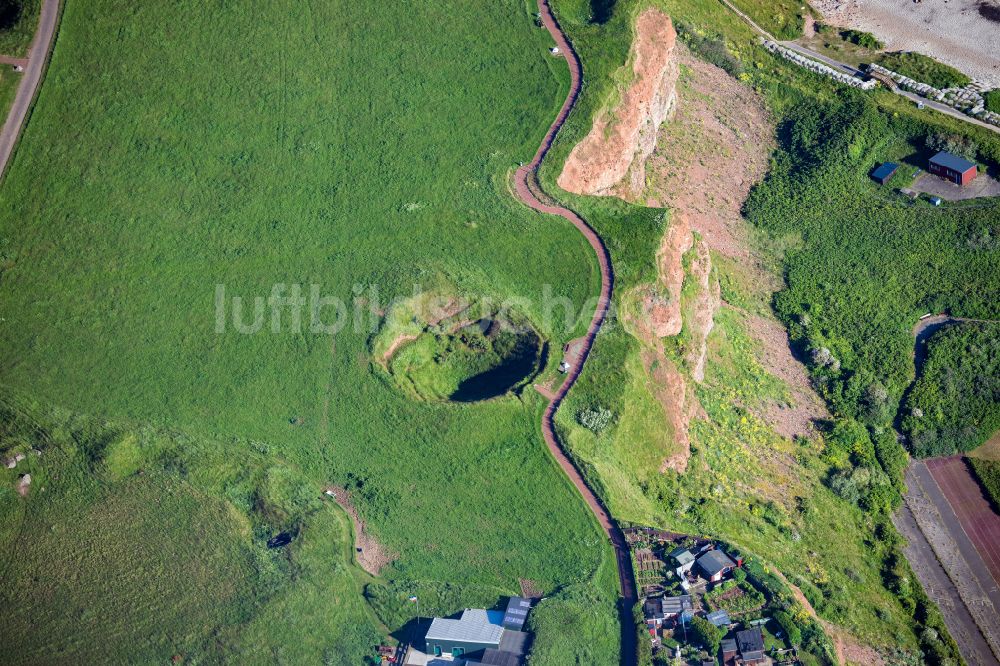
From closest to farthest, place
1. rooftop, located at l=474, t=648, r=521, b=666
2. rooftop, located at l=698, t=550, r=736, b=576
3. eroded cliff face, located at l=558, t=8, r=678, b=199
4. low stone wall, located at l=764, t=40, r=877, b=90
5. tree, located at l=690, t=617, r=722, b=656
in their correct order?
rooftop, located at l=474, t=648, r=521, b=666 → tree, located at l=690, t=617, r=722, b=656 → rooftop, located at l=698, t=550, r=736, b=576 → eroded cliff face, located at l=558, t=8, r=678, b=199 → low stone wall, located at l=764, t=40, r=877, b=90

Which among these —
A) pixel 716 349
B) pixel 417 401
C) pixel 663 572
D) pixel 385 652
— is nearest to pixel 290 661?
pixel 385 652

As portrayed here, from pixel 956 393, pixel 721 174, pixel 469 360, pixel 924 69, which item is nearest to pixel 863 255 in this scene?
pixel 956 393

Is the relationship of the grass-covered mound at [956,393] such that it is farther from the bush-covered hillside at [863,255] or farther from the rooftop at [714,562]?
the rooftop at [714,562]

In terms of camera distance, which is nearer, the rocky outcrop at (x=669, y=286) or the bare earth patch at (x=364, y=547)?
the bare earth patch at (x=364, y=547)

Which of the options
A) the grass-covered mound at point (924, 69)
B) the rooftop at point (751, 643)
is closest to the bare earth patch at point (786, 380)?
the rooftop at point (751, 643)

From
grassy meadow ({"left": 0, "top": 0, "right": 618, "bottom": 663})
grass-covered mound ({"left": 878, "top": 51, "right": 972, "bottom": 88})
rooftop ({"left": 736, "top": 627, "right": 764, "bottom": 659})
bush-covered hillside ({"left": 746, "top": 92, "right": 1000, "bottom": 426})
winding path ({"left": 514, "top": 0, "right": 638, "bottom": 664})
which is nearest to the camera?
rooftop ({"left": 736, "top": 627, "right": 764, "bottom": 659})

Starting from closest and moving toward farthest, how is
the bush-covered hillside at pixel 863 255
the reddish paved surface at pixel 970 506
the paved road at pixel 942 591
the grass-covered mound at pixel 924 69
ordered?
the paved road at pixel 942 591
the reddish paved surface at pixel 970 506
the bush-covered hillside at pixel 863 255
the grass-covered mound at pixel 924 69

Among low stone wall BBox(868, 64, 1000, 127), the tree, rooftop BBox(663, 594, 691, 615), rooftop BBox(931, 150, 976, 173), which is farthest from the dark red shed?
the tree

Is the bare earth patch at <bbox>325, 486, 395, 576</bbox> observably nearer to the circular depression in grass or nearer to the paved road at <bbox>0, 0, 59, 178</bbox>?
the circular depression in grass
